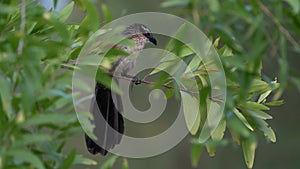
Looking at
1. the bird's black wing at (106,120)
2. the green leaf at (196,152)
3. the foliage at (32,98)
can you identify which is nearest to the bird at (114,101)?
the bird's black wing at (106,120)

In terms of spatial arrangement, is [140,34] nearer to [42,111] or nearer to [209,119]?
[209,119]

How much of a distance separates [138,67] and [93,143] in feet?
1.19

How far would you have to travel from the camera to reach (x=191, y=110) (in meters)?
2.15

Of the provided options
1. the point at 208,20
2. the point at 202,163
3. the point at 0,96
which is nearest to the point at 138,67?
the point at 0,96

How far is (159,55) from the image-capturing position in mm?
2182

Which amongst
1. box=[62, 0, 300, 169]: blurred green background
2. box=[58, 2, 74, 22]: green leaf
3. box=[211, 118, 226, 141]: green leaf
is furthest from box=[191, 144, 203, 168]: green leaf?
box=[62, 0, 300, 169]: blurred green background

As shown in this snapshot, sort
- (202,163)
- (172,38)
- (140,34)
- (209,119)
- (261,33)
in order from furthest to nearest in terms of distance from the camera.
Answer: (202,163)
(140,34)
(209,119)
(172,38)
(261,33)

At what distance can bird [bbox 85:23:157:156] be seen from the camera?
2.62 meters

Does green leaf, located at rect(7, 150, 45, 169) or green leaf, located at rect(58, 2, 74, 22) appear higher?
green leaf, located at rect(7, 150, 45, 169)

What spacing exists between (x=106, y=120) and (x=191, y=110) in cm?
65

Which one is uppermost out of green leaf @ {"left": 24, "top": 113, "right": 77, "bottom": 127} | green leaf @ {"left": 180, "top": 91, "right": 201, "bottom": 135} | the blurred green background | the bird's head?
green leaf @ {"left": 24, "top": 113, "right": 77, "bottom": 127}

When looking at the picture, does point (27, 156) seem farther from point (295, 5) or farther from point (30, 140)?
point (295, 5)

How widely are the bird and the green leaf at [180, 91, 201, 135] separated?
50cm

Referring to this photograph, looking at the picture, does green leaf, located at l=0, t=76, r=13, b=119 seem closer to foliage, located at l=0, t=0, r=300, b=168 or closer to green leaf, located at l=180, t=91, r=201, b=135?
foliage, located at l=0, t=0, r=300, b=168
